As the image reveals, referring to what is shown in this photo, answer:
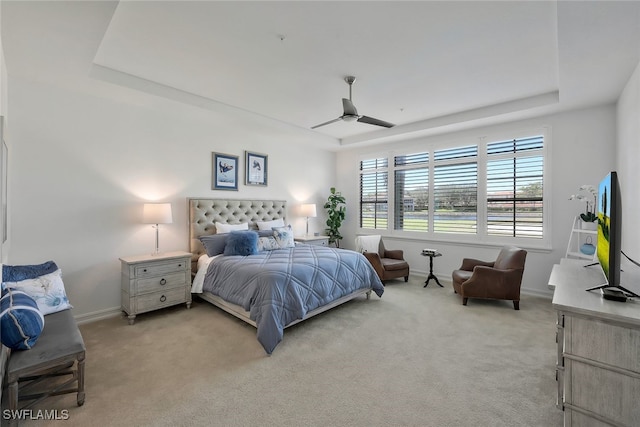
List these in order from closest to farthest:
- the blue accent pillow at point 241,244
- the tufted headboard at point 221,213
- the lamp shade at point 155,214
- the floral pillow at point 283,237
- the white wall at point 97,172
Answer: the white wall at point 97,172
the lamp shade at point 155,214
the blue accent pillow at point 241,244
the tufted headboard at point 221,213
the floral pillow at point 283,237

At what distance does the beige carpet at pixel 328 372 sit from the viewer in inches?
75.2

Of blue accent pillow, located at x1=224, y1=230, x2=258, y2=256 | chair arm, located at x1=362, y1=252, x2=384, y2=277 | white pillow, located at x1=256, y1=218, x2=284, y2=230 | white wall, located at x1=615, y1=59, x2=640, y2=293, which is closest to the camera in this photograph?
white wall, located at x1=615, y1=59, x2=640, y2=293

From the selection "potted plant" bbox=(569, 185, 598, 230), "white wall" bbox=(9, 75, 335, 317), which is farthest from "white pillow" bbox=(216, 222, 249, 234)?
"potted plant" bbox=(569, 185, 598, 230)

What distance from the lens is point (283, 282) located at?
118 inches

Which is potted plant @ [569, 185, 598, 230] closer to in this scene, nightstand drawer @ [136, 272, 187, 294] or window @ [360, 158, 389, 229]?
window @ [360, 158, 389, 229]

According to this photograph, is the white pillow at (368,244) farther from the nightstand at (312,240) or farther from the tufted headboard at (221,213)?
the tufted headboard at (221,213)

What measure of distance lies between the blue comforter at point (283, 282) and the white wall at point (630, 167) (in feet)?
8.41

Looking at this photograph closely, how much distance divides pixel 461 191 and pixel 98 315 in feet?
19.2

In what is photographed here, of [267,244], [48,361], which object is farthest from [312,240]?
[48,361]

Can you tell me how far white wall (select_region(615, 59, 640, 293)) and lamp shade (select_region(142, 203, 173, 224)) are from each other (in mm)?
4583

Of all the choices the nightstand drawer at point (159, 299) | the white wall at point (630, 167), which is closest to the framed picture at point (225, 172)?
the nightstand drawer at point (159, 299)

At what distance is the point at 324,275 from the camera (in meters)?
3.45

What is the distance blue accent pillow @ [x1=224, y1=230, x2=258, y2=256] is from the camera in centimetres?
400

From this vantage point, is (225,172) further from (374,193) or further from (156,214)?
(374,193)
